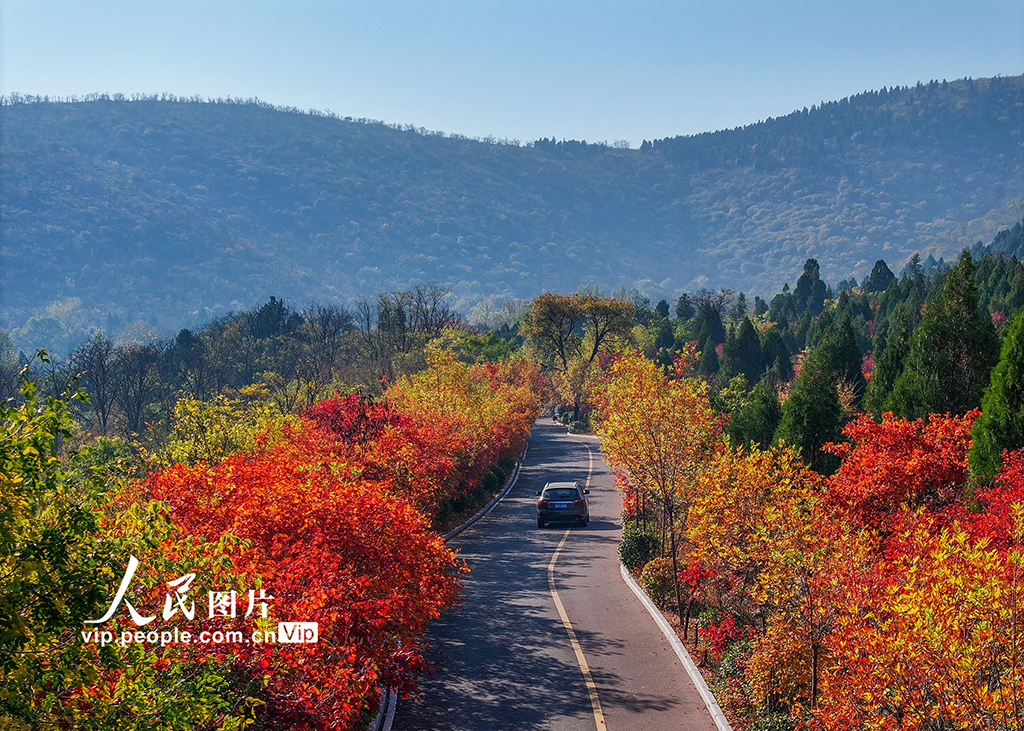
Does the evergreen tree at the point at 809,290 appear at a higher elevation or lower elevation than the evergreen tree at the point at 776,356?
higher

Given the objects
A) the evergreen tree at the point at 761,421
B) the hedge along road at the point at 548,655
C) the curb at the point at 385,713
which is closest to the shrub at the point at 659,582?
the hedge along road at the point at 548,655

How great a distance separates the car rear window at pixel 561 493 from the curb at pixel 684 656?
27.9ft

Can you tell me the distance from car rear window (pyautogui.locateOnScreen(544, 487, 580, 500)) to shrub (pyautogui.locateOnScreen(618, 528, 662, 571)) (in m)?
7.20

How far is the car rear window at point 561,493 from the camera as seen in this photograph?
1223 inches

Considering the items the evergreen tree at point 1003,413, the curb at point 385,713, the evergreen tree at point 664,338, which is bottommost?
the curb at point 385,713

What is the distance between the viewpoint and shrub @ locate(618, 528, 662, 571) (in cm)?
2322

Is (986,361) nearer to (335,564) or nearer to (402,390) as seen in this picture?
(335,564)

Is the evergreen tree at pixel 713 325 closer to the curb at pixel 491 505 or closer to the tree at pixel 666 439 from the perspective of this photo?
the curb at pixel 491 505

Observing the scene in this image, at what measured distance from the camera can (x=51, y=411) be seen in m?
6.18

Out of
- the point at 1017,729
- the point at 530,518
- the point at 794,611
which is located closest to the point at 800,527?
the point at 794,611

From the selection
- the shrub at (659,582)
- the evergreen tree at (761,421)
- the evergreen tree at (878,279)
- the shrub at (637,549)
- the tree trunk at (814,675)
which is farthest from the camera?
the evergreen tree at (878,279)

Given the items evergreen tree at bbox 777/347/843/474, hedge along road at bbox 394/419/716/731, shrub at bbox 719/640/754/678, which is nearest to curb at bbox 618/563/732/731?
hedge along road at bbox 394/419/716/731

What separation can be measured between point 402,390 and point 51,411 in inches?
1358

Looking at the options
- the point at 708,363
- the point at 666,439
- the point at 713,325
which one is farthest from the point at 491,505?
the point at 713,325
